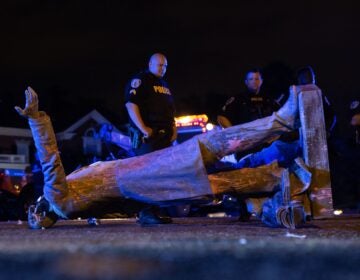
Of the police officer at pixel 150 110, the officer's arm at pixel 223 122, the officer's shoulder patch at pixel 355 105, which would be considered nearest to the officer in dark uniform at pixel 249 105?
the officer's arm at pixel 223 122

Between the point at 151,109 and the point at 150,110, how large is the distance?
0.05 ft

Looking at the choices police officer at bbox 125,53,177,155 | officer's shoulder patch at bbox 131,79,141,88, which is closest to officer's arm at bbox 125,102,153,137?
police officer at bbox 125,53,177,155

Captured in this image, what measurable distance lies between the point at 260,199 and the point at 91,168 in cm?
134

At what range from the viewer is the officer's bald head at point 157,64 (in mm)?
5715

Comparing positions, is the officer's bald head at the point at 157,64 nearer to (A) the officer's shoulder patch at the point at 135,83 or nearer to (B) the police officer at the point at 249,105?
(A) the officer's shoulder patch at the point at 135,83

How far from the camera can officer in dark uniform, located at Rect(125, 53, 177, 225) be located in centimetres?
533

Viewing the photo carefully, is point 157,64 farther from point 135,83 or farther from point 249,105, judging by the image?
point 249,105

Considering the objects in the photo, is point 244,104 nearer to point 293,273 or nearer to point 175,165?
point 175,165

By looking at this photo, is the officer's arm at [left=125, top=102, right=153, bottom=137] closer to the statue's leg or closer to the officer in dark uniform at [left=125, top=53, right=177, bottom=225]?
the officer in dark uniform at [left=125, top=53, right=177, bottom=225]

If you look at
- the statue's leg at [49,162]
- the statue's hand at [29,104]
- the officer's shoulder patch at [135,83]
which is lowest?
the statue's leg at [49,162]

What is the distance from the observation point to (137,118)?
17.6 ft

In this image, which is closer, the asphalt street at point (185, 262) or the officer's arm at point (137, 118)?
the asphalt street at point (185, 262)

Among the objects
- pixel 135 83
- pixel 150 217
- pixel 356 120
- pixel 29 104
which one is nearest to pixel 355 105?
pixel 356 120

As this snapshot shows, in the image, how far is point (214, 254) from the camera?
7.03 ft
